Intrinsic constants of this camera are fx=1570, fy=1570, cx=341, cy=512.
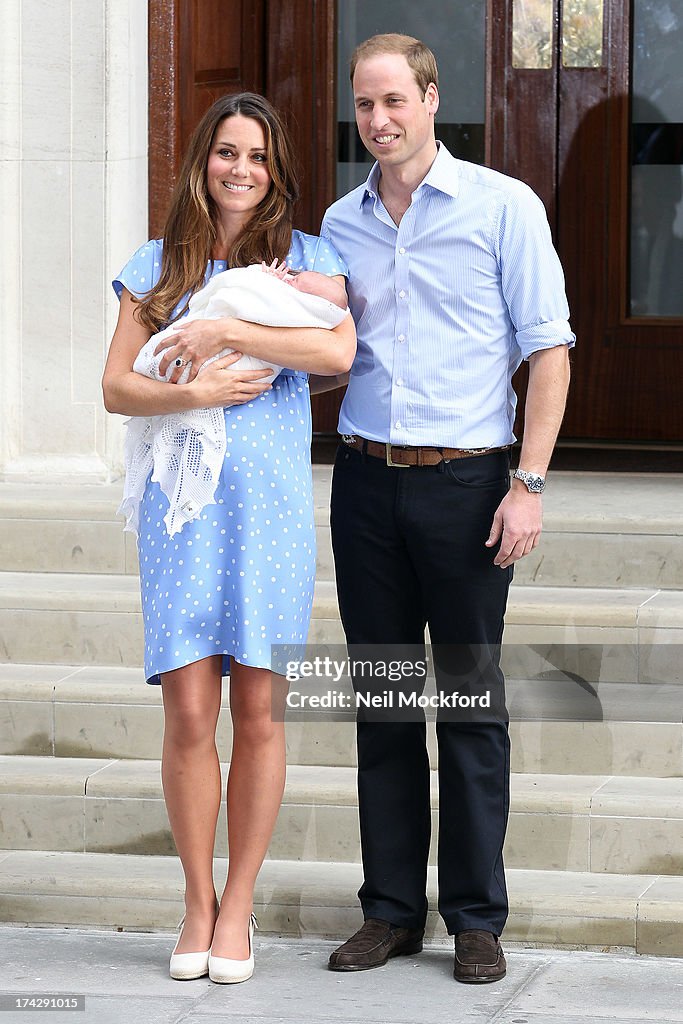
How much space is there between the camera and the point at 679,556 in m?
4.90

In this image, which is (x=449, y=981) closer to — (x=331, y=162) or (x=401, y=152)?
(x=401, y=152)

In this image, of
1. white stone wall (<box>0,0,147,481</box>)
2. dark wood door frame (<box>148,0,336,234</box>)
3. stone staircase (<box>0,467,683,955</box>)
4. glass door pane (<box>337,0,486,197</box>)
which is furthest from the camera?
glass door pane (<box>337,0,486,197</box>)

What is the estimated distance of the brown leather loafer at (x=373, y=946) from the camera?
360 cm

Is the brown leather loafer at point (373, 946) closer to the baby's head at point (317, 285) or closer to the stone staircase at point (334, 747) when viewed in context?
the stone staircase at point (334, 747)

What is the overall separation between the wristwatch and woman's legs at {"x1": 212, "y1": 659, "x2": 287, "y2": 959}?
693 millimetres

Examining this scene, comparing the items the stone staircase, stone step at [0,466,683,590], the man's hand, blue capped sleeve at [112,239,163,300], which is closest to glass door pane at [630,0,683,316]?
stone step at [0,466,683,590]

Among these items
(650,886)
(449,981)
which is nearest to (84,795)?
(449,981)

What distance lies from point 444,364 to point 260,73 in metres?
3.39

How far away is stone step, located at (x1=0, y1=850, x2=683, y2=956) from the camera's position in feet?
12.4

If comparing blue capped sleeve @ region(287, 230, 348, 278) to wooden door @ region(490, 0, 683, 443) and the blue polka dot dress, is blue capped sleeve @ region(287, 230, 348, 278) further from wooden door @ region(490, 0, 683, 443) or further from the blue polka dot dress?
wooden door @ region(490, 0, 683, 443)

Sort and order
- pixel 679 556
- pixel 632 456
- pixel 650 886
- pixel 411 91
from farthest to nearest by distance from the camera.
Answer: pixel 632 456
pixel 679 556
pixel 650 886
pixel 411 91

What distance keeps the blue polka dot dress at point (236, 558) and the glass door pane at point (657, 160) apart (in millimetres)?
3382

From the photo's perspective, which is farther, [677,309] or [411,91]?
[677,309]

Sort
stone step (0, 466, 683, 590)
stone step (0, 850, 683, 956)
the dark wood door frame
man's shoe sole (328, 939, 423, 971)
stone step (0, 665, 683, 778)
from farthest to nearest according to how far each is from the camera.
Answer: the dark wood door frame < stone step (0, 466, 683, 590) < stone step (0, 665, 683, 778) < stone step (0, 850, 683, 956) < man's shoe sole (328, 939, 423, 971)
